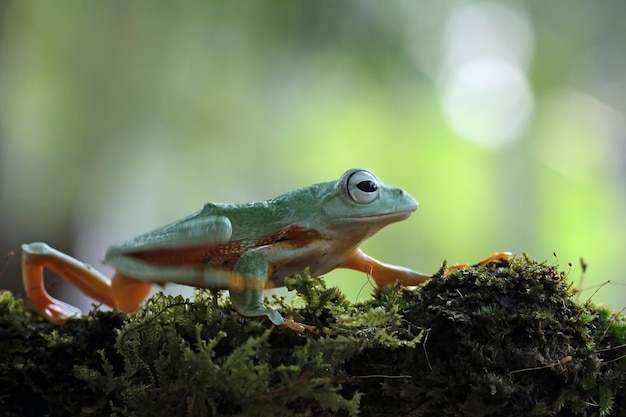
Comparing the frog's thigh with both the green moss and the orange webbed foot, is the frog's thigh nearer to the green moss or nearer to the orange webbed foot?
the green moss

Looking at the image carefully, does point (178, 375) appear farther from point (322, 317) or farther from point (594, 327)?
point (594, 327)

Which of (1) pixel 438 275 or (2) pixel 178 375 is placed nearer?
(2) pixel 178 375

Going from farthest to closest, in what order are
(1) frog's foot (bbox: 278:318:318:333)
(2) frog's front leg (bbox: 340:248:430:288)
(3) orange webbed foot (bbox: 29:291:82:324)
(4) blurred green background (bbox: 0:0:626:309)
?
1. (4) blurred green background (bbox: 0:0:626:309)
2. (3) orange webbed foot (bbox: 29:291:82:324)
3. (2) frog's front leg (bbox: 340:248:430:288)
4. (1) frog's foot (bbox: 278:318:318:333)

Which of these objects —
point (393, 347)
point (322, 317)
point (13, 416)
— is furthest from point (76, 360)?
point (393, 347)

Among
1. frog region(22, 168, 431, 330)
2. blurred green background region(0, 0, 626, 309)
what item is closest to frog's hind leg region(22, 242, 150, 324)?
frog region(22, 168, 431, 330)

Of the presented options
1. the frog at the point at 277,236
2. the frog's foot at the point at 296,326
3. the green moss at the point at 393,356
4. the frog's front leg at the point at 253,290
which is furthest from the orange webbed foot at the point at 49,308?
the frog's foot at the point at 296,326

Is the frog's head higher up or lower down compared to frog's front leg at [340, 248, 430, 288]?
higher up

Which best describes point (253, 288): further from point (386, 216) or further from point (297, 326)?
point (386, 216)
